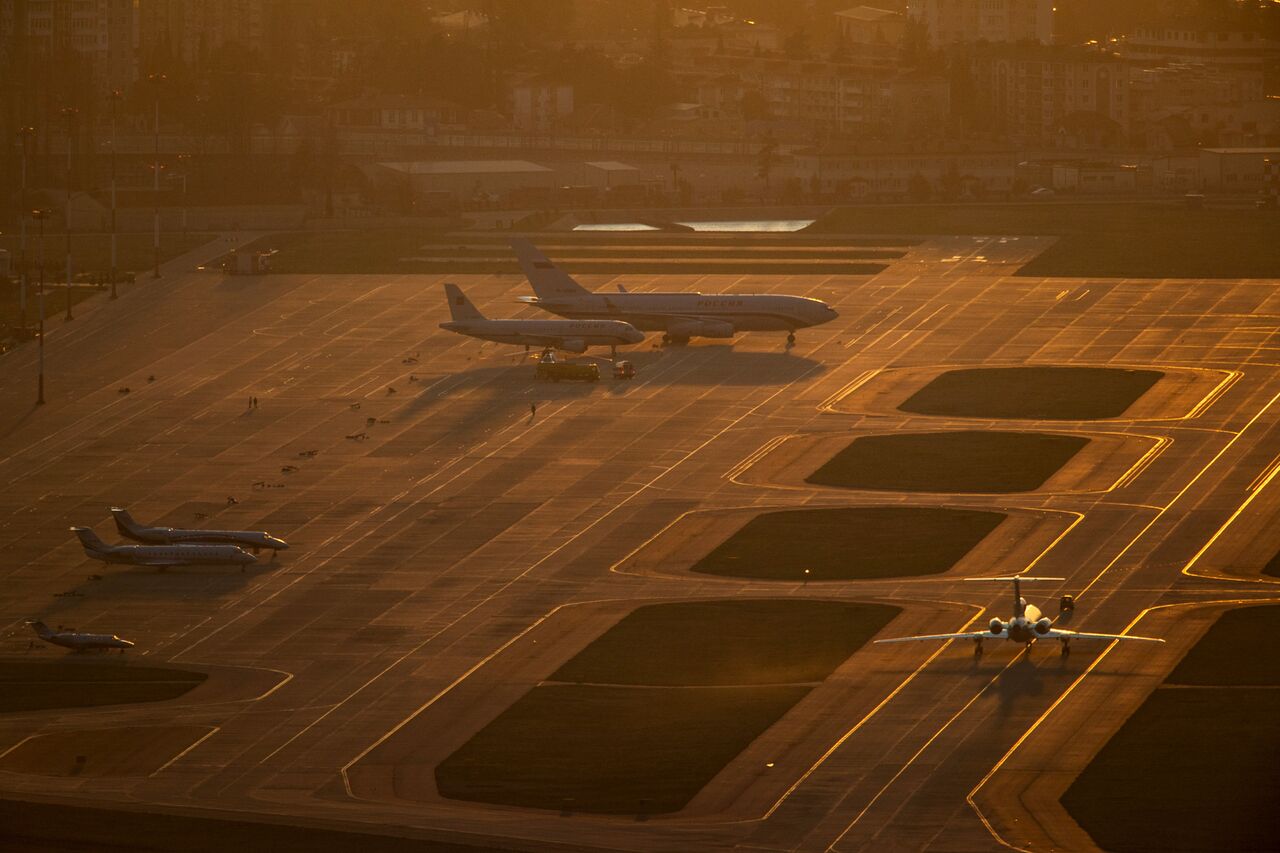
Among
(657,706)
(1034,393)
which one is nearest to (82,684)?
(657,706)

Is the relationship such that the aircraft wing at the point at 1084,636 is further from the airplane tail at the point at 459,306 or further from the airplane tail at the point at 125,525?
the airplane tail at the point at 459,306

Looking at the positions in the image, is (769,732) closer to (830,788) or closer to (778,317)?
(830,788)

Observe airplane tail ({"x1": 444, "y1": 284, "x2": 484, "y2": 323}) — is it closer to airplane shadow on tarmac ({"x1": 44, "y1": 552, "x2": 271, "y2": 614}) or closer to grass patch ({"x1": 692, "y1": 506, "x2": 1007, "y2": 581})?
grass patch ({"x1": 692, "y1": 506, "x2": 1007, "y2": 581})

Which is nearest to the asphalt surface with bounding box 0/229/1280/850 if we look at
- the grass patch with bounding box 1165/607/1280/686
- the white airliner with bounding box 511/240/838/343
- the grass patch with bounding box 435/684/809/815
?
the grass patch with bounding box 1165/607/1280/686

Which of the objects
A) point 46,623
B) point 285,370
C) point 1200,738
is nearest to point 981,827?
point 1200,738

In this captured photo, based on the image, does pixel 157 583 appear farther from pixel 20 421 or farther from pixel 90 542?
pixel 20 421
